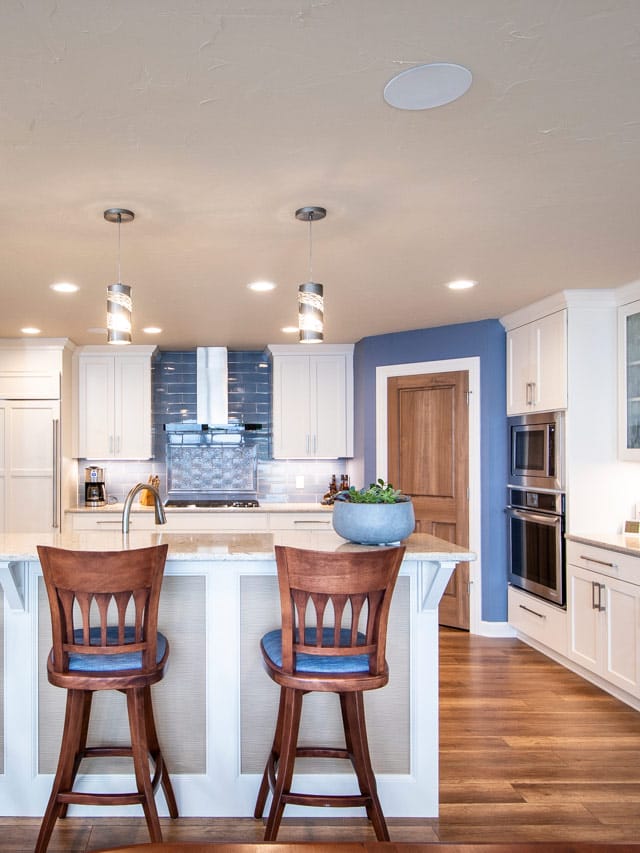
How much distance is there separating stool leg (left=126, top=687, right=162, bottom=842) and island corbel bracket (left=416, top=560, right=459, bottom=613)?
1.09m

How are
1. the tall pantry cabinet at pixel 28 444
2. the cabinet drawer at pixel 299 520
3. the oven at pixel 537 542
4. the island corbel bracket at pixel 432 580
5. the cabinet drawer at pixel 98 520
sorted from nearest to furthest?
the island corbel bracket at pixel 432 580 < the oven at pixel 537 542 < the tall pantry cabinet at pixel 28 444 < the cabinet drawer at pixel 98 520 < the cabinet drawer at pixel 299 520

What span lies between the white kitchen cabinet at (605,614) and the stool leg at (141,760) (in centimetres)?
252

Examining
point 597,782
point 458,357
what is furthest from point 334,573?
point 458,357

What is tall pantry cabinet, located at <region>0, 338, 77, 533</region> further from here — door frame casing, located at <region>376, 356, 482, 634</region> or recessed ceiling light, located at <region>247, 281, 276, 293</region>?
door frame casing, located at <region>376, 356, 482, 634</region>

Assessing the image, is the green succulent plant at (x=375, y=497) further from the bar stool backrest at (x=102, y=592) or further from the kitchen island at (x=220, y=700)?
the bar stool backrest at (x=102, y=592)

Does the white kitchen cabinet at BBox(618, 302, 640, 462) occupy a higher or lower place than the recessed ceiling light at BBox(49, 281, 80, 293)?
lower

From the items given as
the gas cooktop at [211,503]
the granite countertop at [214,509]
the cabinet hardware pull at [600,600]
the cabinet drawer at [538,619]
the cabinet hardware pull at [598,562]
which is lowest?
the cabinet drawer at [538,619]

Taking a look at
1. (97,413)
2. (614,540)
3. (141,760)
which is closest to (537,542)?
(614,540)

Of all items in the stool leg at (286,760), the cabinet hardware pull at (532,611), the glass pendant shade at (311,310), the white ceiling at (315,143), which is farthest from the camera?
the cabinet hardware pull at (532,611)

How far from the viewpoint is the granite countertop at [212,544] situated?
89.8 inches

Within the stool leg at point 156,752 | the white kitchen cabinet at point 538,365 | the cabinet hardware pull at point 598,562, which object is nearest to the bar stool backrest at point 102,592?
the stool leg at point 156,752

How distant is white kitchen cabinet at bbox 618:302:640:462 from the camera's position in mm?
3834

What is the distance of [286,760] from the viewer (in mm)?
2027

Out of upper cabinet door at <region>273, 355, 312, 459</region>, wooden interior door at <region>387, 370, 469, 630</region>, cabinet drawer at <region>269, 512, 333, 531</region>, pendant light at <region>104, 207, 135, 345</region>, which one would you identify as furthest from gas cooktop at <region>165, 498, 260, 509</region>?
pendant light at <region>104, 207, 135, 345</region>
